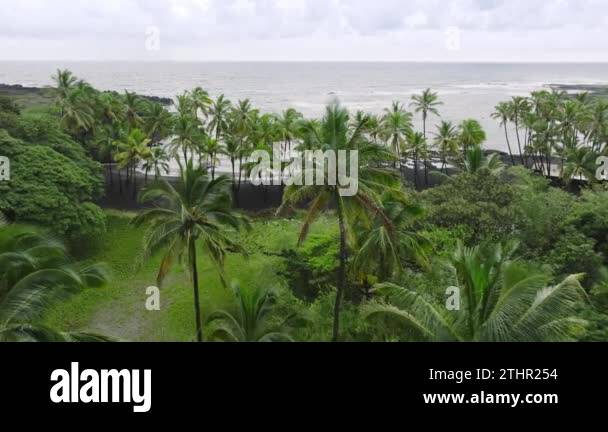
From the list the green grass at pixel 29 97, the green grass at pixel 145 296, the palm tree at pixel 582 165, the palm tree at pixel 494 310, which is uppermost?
the green grass at pixel 29 97

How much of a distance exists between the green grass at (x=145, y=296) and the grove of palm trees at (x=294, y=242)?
0.40 ft

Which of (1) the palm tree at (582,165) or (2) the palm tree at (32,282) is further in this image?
(1) the palm tree at (582,165)

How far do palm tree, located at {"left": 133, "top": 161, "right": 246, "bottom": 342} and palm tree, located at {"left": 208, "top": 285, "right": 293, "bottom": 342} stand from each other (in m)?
1.92

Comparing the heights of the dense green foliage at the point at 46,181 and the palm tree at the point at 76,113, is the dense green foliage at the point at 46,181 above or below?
below

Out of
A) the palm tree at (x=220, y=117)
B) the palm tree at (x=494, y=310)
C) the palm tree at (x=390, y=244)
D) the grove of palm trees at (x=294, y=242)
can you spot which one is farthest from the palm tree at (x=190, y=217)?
the palm tree at (x=220, y=117)

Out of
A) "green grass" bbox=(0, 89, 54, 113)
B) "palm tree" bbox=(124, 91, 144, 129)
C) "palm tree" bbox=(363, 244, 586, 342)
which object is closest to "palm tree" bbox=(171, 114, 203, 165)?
"palm tree" bbox=(124, 91, 144, 129)

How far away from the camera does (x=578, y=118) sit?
51.2 m

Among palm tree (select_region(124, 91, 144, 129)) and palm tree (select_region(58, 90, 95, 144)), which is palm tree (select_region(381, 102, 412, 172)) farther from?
palm tree (select_region(58, 90, 95, 144))

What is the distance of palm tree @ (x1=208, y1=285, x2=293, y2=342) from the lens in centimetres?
1883

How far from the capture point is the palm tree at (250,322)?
61.8 feet

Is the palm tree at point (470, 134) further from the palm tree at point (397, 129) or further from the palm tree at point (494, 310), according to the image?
the palm tree at point (494, 310)
